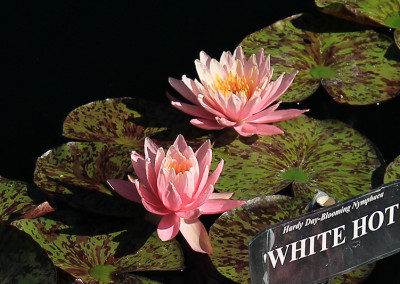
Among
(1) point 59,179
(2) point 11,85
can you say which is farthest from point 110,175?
(2) point 11,85

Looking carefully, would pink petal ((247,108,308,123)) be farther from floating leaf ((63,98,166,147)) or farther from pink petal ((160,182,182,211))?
pink petal ((160,182,182,211))

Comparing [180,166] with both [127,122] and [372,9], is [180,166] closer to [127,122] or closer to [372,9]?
[127,122]

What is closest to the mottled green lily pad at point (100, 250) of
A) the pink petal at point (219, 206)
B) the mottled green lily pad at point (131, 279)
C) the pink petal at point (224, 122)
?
the mottled green lily pad at point (131, 279)

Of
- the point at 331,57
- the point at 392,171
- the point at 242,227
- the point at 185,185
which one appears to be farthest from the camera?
the point at 331,57

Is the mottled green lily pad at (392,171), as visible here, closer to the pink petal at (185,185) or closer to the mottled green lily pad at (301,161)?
the mottled green lily pad at (301,161)

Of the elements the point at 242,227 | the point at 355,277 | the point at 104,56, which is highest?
the point at 104,56

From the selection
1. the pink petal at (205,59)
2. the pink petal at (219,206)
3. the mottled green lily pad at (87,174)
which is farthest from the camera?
the pink petal at (205,59)

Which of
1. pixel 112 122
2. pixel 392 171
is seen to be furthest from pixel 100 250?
pixel 392 171
